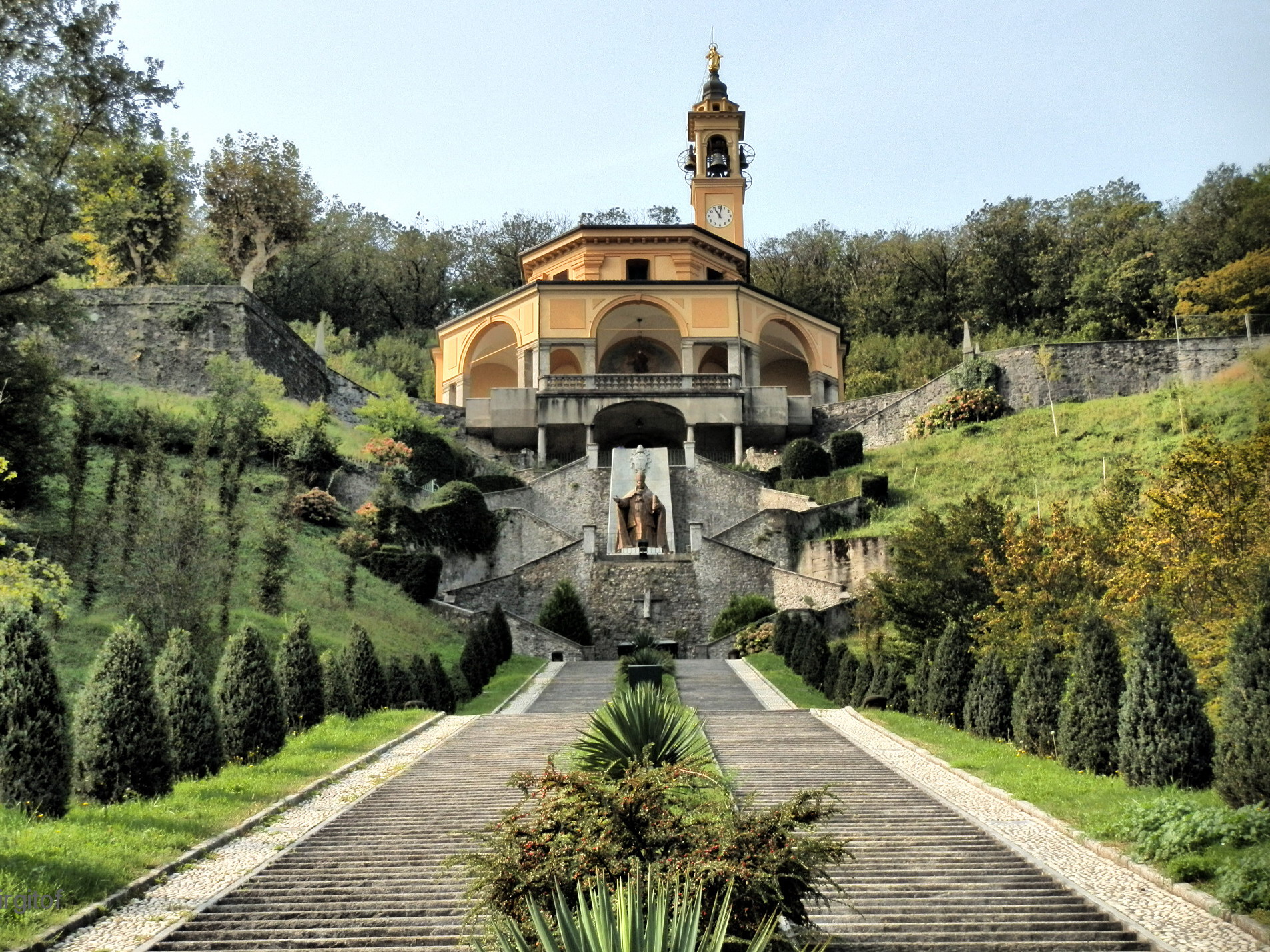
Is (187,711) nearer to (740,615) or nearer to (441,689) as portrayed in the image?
(441,689)

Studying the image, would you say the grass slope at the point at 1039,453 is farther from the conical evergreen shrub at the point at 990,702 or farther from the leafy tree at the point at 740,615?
the conical evergreen shrub at the point at 990,702

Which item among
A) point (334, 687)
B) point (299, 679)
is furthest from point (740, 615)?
point (299, 679)

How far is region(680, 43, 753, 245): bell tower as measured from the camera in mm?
55406

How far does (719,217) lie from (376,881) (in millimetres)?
49392

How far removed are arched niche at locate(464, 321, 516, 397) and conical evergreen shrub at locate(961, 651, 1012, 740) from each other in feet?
110

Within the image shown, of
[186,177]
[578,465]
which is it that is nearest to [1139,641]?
[578,465]

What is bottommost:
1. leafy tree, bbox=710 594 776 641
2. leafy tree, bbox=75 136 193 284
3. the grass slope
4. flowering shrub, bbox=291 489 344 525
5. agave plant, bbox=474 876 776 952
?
agave plant, bbox=474 876 776 952

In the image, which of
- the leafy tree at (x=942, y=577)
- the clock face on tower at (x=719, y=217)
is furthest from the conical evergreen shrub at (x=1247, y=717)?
the clock face on tower at (x=719, y=217)

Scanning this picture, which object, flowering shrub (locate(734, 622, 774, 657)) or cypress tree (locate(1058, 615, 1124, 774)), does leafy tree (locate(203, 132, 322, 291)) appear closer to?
flowering shrub (locate(734, 622, 774, 657))

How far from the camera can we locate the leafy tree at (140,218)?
38531 mm

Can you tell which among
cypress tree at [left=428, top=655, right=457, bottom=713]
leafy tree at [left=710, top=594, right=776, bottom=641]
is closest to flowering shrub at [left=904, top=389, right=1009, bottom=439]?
leafy tree at [left=710, top=594, right=776, bottom=641]

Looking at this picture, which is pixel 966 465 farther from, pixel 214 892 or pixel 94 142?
pixel 214 892

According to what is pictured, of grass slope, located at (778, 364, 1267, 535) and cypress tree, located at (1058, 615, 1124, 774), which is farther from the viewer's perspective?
grass slope, located at (778, 364, 1267, 535)

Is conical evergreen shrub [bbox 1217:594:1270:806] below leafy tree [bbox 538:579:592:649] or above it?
below
